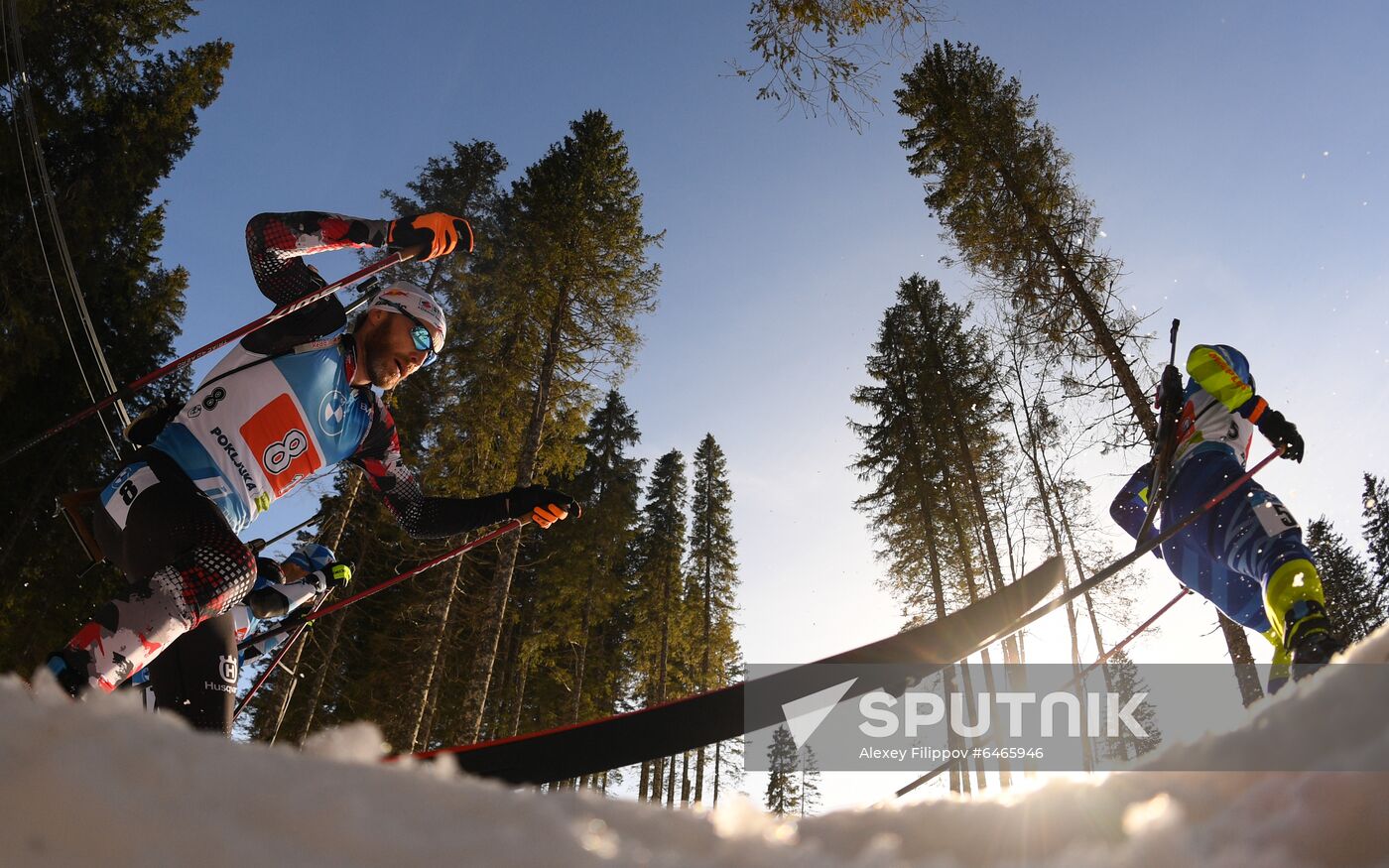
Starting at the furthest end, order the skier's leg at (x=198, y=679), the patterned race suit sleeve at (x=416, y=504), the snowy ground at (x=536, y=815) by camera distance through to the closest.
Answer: the patterned race suit sleeve at (x=416, y=504) < the skier's leg at (x=198, y=679) < the snowy ground at (x=536, y=815)

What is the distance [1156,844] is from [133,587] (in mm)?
2388

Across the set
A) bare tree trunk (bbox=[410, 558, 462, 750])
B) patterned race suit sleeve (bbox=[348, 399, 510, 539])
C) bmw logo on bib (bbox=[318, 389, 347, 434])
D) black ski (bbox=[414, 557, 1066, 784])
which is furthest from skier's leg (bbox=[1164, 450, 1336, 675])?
bare tree trunk (bbox=[410, 558, 462, 750])

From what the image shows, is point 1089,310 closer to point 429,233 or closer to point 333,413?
point 429,233

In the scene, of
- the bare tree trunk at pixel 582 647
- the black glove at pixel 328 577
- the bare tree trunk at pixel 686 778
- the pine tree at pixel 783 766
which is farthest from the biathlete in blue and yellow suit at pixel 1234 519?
the pine tree at pixel 783 766

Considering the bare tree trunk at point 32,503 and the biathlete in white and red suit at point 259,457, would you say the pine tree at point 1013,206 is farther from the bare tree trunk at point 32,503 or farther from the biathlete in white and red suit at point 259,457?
the bare tree trunk at point 32,503

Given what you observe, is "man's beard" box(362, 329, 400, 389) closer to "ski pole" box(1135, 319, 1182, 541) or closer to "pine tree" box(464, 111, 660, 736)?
"ski pole" box(1135, 319, 1182, 541)

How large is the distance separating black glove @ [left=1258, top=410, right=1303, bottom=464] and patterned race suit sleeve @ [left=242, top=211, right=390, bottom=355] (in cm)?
440

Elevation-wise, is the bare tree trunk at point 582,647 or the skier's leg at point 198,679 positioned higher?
the bare tree trunk at point 582,647

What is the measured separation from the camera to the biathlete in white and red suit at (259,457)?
1900 mm

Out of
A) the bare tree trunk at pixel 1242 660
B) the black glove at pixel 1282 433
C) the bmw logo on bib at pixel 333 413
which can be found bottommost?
the bmw logo on bib at pixel 333 413

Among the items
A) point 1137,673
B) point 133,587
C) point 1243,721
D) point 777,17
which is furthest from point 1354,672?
point 1137,673

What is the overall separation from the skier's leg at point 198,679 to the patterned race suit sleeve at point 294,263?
1044 millimetres

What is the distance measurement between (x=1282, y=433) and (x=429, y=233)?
4.28 m

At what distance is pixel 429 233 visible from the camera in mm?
3078
